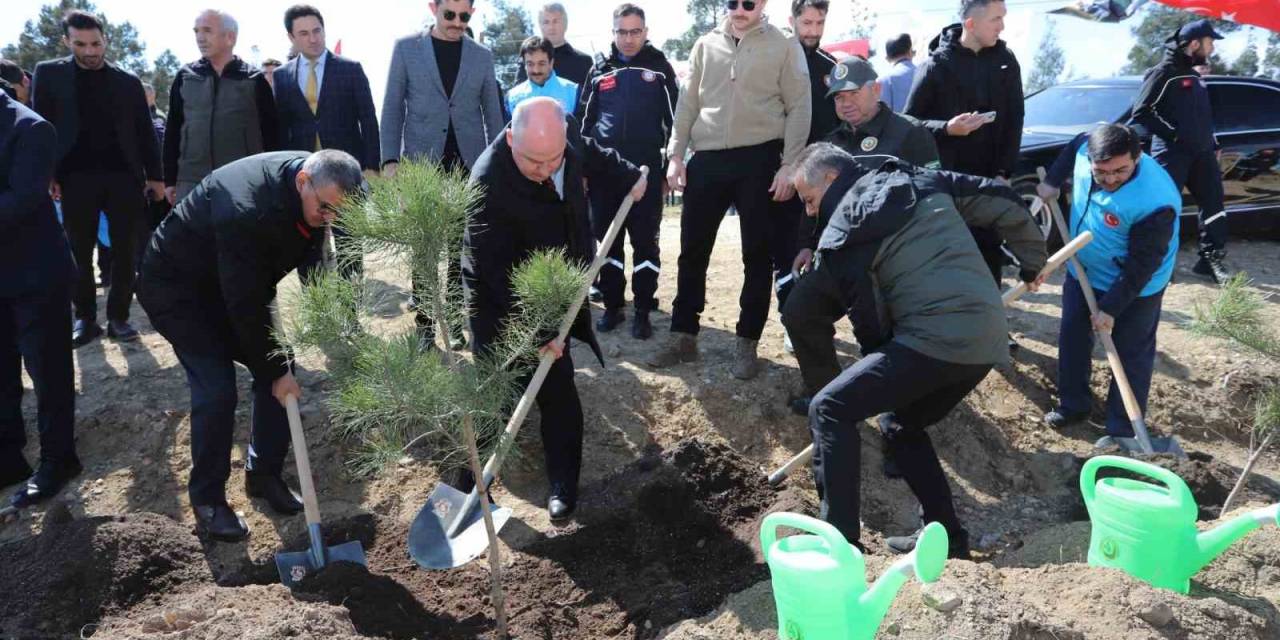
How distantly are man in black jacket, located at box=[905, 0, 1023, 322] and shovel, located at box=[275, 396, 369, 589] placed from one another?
139 inches

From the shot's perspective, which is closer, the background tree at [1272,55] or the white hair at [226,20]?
the white hair at [226,20]

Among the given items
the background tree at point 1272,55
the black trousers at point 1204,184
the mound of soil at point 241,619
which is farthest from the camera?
the background tree at point 1272,55

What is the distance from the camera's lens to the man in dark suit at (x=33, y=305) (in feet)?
13.1

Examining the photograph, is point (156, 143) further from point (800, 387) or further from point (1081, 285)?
point (1081, 285)

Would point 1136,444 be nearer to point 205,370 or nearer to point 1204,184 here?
point 1204,184

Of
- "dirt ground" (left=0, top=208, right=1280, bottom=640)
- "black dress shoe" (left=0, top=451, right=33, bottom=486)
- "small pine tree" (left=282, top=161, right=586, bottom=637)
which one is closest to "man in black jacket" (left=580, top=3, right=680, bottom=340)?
"dirt ground" (left=0, top=208, right=1280, bottom=640)

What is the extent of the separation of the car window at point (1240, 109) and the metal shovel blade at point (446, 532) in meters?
7.73

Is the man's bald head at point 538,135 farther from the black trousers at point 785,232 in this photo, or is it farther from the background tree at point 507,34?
the background tree at point 507,34

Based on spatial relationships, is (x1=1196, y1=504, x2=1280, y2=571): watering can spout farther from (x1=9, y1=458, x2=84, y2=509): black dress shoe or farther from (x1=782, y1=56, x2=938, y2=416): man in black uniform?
(x1=9, y1=458, x2=84, y2=509): black dress shoe

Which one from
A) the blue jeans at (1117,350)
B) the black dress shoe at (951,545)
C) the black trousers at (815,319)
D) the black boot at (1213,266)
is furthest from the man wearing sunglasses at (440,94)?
the black boot at (1213,266)

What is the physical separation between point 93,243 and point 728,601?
4505 mm

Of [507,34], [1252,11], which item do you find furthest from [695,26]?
[1252,11]

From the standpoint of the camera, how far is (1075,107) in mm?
8141

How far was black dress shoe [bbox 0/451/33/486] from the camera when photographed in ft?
14.4
